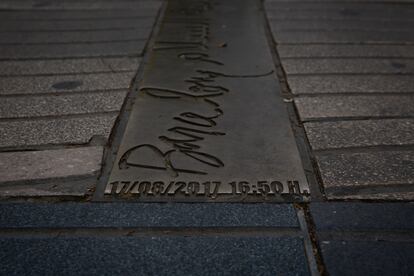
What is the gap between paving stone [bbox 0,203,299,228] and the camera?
1.81 meters

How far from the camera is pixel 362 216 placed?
184 centimetres

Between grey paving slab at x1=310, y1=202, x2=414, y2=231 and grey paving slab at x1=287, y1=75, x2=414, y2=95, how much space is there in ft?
3.93

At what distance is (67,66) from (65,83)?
1.06 feet

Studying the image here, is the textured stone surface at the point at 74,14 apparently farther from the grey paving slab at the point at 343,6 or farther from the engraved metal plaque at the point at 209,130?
the grey paving slab at the point at 343,6

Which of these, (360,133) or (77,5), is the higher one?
(360,133)

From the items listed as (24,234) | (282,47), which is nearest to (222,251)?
(24,234)

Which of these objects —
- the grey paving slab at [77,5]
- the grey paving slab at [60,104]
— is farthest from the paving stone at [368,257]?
the grey paving slab at [77,5]

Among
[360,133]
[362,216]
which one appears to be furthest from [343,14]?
[362,216]

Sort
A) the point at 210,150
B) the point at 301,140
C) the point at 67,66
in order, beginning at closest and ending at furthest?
the point at 210,150 → the point at 301,140 → the point at 67,66

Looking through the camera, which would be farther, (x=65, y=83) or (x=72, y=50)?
(x=72, y=50)

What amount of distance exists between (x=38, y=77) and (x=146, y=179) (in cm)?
159

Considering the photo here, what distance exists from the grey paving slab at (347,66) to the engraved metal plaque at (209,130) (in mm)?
193

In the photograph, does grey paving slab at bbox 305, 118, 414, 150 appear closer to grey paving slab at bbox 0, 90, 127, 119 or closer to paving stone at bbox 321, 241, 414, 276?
paving stone at bbox 321, 241, 414, 276

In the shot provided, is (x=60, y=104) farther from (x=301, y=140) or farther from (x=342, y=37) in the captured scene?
(x=342, y=37)
